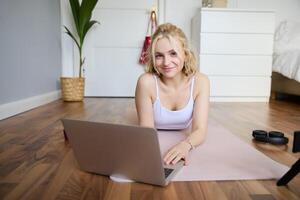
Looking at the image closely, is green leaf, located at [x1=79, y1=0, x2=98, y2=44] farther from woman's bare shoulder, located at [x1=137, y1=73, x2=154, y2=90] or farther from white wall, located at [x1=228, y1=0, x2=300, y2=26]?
woman's bare shoulder, located at [x1=137, y1=73, x2=154, y2=90]

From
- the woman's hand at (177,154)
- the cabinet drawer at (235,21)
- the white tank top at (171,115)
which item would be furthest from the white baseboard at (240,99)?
the woman's hand at (177,154)

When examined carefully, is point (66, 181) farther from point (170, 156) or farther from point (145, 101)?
point (145, 101)

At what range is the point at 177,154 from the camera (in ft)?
3.21

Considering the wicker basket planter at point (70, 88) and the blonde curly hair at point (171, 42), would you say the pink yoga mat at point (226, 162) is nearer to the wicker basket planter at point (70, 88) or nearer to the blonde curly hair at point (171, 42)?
the blonde curly hair at point (171, 42)

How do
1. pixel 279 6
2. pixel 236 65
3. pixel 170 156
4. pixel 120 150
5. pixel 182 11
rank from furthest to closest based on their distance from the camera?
pixel 279 6, pixel 182 11, pixel 236 65, pixel 170 156, pixel 120 150

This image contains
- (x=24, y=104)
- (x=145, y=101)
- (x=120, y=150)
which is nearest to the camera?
(x=120, y=150)

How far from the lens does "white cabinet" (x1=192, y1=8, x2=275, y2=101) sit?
304 centimetres

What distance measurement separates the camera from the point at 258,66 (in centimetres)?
314

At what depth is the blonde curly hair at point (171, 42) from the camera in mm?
1149

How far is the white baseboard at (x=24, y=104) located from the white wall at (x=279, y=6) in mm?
2406

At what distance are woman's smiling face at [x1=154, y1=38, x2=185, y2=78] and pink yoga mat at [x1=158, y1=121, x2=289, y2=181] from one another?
0.32 meters

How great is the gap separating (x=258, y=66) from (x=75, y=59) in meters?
2.03

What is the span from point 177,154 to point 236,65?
93.4 inches

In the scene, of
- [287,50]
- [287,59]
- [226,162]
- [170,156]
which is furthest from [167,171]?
[287,50]
